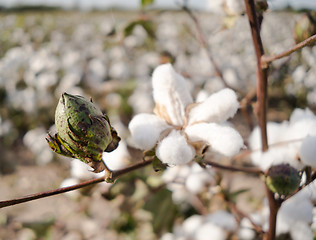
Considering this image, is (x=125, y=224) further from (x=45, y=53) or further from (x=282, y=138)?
(x=45, y=53)

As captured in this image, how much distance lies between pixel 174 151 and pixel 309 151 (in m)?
0.22

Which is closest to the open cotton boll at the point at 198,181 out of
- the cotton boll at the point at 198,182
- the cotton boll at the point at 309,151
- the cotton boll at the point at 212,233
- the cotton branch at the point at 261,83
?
the cotton boll at the point at 198,182

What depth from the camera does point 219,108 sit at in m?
0.45

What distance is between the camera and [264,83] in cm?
53

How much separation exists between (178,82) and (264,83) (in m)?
0.15

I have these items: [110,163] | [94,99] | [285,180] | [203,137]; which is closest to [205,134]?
[203,137]

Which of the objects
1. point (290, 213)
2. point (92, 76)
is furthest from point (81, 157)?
point (92, 76)

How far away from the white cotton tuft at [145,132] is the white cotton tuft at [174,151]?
16 mm

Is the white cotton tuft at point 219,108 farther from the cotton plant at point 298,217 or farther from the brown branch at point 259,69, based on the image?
the cotton plant at point 298,217

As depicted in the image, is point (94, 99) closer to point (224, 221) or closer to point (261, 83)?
point (224, 221)

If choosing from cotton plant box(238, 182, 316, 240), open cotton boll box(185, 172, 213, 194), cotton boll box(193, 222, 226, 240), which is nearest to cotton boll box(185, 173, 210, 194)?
open cotton boll box(185, 172, 213, 194)

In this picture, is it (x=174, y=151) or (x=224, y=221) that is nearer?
(x=174, y=151)

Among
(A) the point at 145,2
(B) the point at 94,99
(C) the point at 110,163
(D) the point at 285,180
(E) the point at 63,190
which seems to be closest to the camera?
(E) the point at 63,190

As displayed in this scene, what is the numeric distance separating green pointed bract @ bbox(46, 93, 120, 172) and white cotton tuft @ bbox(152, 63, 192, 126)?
0.13 m
